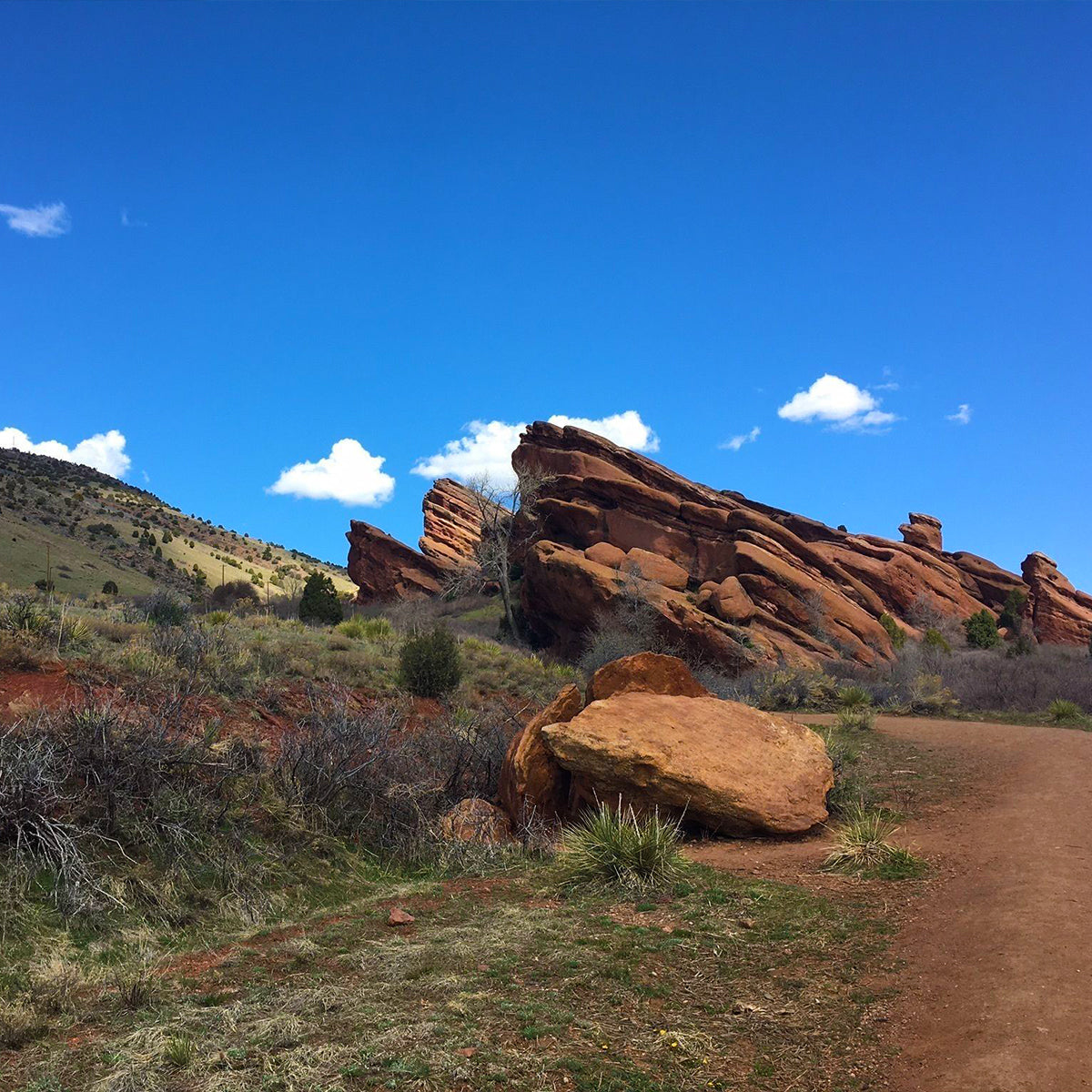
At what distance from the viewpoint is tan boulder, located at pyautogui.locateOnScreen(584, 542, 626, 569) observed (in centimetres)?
4082

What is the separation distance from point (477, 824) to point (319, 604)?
31570 mm

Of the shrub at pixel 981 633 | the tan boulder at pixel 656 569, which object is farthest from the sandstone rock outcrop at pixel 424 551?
the shrub at pixel 981 633

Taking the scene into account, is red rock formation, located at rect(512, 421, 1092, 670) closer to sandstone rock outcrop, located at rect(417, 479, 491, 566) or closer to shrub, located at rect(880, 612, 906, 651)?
shrub, located at rect(880, 612, 906, 651)

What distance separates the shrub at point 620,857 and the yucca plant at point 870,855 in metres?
1.59

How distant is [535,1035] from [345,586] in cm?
8729

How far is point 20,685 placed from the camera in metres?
11.9

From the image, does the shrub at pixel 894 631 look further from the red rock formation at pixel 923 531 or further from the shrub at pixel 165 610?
the shrub at pixel 165 610

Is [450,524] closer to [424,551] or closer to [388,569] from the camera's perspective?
[424,551]

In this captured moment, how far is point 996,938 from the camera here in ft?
19.9

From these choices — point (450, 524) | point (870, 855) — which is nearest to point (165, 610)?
point (870, 855)

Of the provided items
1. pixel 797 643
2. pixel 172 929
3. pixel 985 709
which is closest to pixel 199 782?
pixel 172 929

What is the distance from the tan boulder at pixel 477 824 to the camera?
9.80 metres

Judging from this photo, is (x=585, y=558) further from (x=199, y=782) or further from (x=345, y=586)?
(x=345, y=586)

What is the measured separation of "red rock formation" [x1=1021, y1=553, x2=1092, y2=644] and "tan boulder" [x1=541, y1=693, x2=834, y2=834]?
47.7 metres
